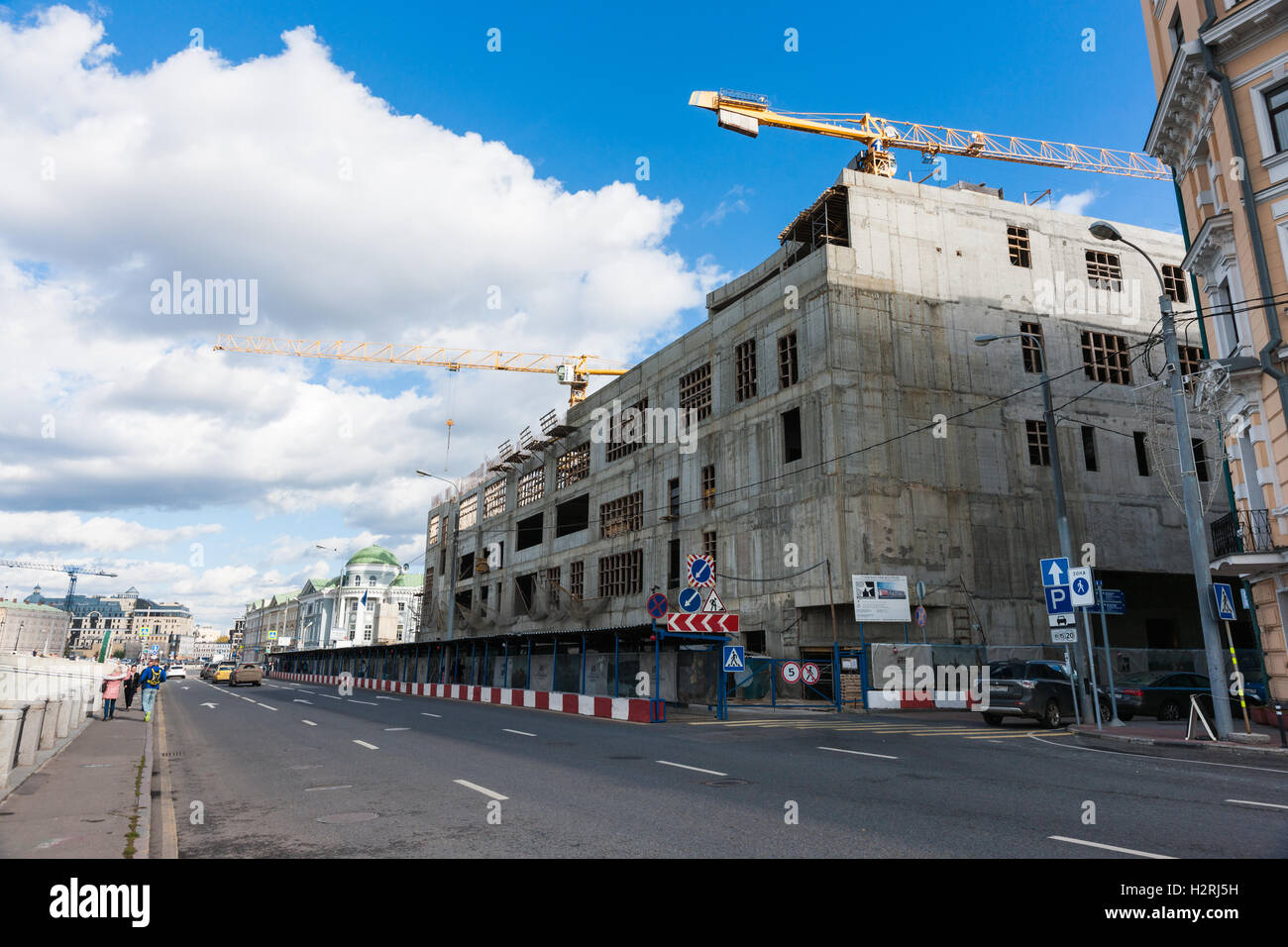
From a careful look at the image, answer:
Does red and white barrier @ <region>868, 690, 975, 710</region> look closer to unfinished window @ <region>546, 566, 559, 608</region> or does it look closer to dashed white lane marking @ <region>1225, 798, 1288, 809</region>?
dashed white lane marking @ <region>1225, 798, 1288, 809</region>

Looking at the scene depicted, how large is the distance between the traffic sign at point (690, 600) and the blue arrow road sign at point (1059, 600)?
869 cm

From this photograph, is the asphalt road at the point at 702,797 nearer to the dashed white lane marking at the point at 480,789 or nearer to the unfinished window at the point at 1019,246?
the dashed white lane marking at the point at 480,789

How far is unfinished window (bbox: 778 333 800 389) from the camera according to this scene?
38.0m

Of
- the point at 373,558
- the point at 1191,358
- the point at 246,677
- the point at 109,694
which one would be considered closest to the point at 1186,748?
the point at 109,694

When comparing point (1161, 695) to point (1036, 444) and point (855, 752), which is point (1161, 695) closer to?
point (855, 752)

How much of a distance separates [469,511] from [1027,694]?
5816cm

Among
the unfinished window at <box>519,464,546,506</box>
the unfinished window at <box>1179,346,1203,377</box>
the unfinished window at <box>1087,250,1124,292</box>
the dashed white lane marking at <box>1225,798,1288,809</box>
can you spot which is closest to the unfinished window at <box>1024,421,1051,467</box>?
the unfinished window at <box>1087,250,1124,292</box>

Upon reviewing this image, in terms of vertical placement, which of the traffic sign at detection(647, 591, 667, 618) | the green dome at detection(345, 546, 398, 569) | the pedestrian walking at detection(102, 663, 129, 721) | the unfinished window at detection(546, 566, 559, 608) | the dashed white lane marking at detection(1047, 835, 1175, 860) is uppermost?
the green dome at detection(345, 546, 398, 569)

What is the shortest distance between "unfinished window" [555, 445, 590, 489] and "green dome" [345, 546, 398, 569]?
359 ft

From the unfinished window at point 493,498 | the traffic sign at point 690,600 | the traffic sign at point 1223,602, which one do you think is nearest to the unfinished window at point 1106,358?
the traffic sign at point 1223,602
